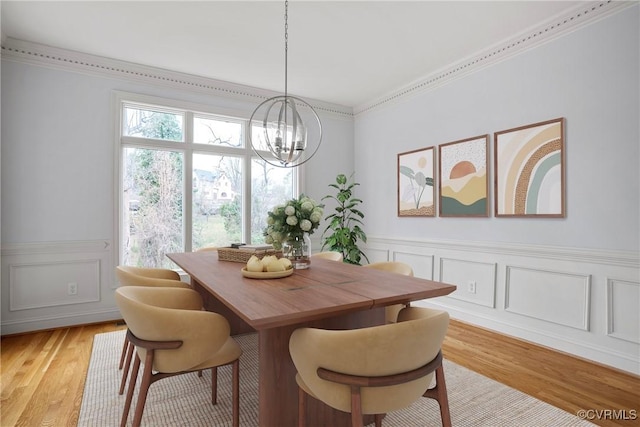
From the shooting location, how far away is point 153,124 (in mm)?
3934

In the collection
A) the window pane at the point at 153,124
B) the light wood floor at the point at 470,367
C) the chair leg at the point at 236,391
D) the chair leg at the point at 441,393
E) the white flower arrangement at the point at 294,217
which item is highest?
the window pane at the point at 153,124

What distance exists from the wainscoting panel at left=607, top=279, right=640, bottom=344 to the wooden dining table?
68.0 inches

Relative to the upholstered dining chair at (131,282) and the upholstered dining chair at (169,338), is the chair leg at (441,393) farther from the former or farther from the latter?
the upholstered dining chair at (131,282)

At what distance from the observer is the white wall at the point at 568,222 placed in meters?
2.46

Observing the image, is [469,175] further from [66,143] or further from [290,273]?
[66,143]

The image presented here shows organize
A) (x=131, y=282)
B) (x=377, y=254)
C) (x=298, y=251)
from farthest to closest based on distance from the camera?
(x=377, y=254) < (x=298, y=251) < (x=131, y=282)

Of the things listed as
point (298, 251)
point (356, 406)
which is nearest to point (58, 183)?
point (298, 251)

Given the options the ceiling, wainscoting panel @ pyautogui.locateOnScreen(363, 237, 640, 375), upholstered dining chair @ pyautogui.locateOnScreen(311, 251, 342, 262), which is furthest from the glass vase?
wainscoting panel @ pyautogui.locateOnScreen(363, 237, 640, 375)

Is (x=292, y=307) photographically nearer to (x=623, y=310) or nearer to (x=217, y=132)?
(x=623, y=310)

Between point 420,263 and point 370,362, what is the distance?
3072mm

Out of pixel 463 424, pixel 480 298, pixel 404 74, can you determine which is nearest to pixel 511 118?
pixel 404 74

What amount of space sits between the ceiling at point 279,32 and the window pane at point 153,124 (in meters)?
0.52

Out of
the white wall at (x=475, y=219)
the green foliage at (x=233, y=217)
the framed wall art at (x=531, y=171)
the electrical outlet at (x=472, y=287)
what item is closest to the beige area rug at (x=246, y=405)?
the white wall at (x=475, y=219)

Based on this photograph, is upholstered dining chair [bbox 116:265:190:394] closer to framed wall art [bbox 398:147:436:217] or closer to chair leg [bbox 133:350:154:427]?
chair leg [bbox 133:350:154:427]
